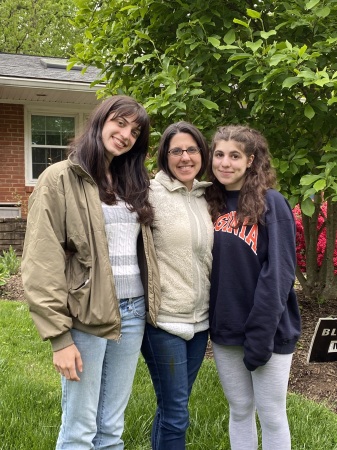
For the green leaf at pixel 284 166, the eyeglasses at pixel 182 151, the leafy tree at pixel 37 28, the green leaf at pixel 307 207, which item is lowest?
the green leaf at pixel 307 207

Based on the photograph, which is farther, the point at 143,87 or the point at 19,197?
the point at 19,197

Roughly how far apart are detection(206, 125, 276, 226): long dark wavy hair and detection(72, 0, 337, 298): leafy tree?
0.73m

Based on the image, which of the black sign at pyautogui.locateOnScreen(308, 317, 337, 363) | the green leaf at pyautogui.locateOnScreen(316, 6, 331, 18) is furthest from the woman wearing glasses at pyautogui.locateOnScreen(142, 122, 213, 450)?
the green leaf at pyautogui.locateOnScreen(316, 6, 331, 18)

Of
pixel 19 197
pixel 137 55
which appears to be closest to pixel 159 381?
pixel 137 55

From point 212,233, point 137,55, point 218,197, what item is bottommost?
point 212,233

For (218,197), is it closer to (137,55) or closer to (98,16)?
(137,55)

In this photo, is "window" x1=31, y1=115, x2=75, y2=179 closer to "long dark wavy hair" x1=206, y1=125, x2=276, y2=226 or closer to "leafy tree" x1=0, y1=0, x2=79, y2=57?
"long dark wavy hair" x1=206, y1=125, x2=276, y2=226

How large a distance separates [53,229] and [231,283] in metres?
0.81

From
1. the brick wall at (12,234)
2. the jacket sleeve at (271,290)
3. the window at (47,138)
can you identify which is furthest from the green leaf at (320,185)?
the window at (47,138)

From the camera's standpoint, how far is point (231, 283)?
2340 mm

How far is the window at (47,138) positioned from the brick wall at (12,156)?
329mm

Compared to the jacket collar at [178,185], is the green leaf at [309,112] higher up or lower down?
higher up

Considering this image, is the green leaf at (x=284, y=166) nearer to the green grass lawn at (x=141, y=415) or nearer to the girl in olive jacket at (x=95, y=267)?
the girl in olive jacket at (x=95, y=267)

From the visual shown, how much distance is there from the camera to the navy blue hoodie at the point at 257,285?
2.23 m
